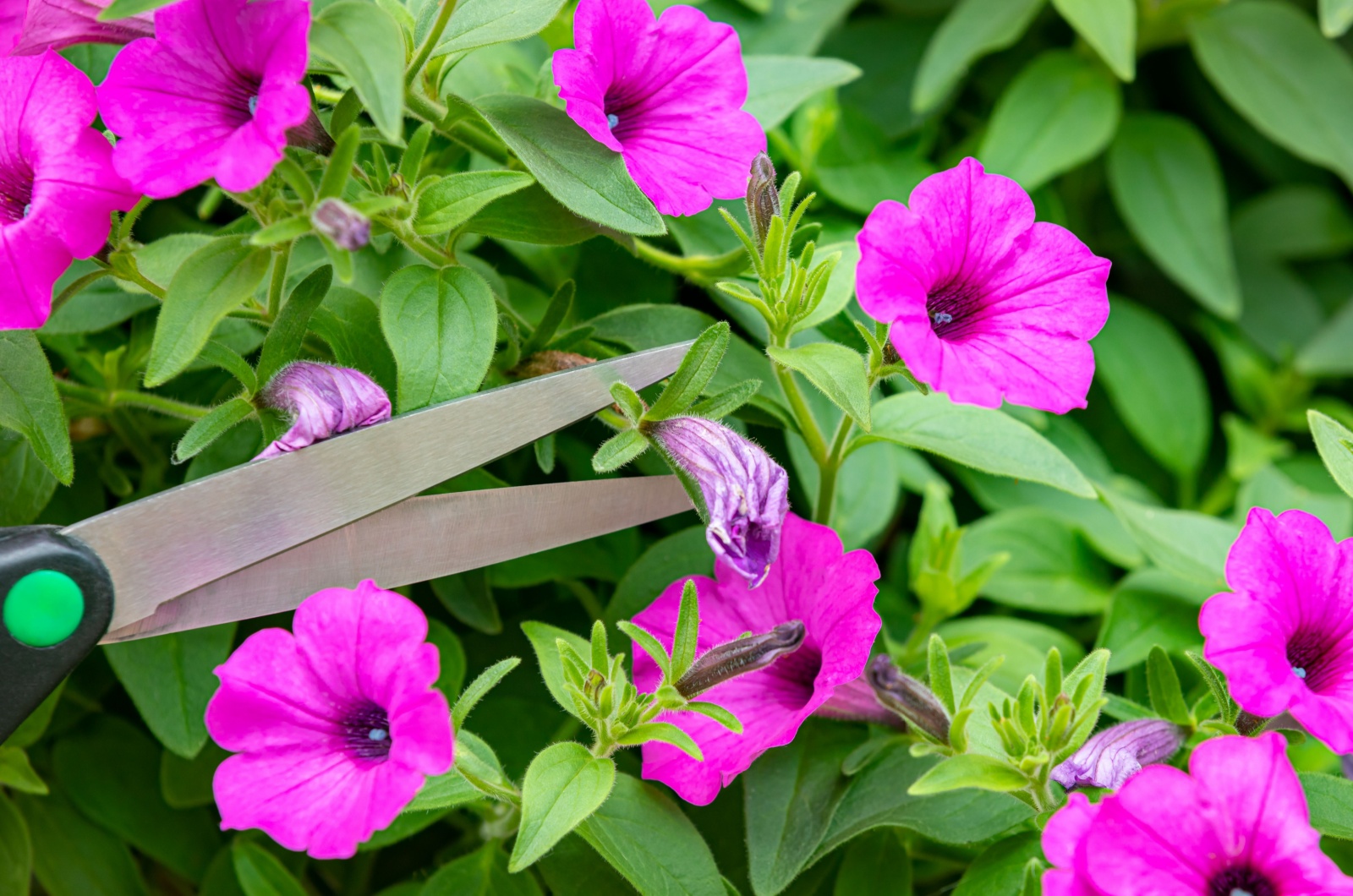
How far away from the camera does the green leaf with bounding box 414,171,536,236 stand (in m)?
0.53

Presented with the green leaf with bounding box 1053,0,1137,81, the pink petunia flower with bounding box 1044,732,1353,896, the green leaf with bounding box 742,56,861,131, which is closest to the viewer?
the pink petunia flower with bounding box 1044,732,1353,896

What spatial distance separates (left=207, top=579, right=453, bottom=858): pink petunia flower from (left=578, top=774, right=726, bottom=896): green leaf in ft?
0.41

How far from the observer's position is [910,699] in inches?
20.2

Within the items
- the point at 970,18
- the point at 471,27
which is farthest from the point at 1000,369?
the point at 970,18

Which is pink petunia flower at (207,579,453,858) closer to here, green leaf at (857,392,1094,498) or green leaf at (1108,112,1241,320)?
green leaf at (857,392,1094,498)

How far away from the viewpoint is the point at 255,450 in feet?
2.15

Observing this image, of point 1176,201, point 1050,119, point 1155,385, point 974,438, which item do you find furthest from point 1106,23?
point 974,438

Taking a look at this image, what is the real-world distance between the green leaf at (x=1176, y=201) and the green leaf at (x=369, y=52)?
82cm

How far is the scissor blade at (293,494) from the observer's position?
0.49 meters

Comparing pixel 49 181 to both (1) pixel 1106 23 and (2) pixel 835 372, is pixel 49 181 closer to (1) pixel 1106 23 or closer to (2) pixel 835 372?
(2) pixel 835 372

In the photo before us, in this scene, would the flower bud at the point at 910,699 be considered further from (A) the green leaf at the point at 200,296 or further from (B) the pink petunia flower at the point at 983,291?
(A) the green leaf at the point at 200,296

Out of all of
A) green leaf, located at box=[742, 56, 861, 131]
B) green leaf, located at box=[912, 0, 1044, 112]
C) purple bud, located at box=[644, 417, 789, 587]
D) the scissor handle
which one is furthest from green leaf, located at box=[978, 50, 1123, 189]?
the scissor handle

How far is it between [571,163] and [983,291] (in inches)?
8.2

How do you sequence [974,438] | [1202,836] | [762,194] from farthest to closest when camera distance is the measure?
[974,438] → [762,194] → [1202,836]
